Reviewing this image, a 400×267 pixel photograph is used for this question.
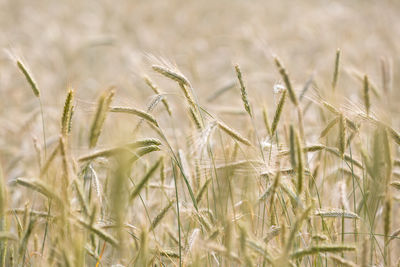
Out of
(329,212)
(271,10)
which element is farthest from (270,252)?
(271,10)

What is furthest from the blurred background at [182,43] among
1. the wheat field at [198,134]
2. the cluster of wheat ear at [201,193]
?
the cluster of wheat ear at [201,193]

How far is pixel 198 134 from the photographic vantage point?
1652 mm

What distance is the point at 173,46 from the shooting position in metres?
Answer: 7.91

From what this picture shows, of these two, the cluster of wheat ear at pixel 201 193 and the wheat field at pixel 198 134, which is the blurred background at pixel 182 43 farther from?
the cluster of wheat ear at pixel 201 193

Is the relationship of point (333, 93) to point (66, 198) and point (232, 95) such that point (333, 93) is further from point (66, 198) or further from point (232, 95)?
point (232, 95)

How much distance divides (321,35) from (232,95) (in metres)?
2.47

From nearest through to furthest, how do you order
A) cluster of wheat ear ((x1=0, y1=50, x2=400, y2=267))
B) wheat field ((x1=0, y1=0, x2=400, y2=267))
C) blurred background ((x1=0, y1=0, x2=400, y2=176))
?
cluster of wheat ear ((x1=0, y1=50, x2=400, y2=267))
wheat field ((x1=0, y1=0, x2=400, y2=267))
blurred background ((x1=0, y1=0, x2=400, y2=176))

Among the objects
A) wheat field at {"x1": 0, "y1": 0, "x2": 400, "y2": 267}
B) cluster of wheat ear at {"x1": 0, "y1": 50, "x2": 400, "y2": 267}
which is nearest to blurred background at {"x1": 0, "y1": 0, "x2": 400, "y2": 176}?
wheat field at {"x1": 0, "y1": 0, "x2": 400, "y2": 267}

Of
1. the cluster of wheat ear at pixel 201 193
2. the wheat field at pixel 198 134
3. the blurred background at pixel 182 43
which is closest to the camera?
the cluster of wheat ear at pixel 201 193

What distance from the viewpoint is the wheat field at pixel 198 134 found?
1.39 m

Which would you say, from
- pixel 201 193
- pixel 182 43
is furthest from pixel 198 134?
pixel 182 43

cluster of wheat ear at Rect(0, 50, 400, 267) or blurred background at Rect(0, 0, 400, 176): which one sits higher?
blurred background at Rect(0, 0, 400, 176)

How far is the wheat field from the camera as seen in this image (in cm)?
139

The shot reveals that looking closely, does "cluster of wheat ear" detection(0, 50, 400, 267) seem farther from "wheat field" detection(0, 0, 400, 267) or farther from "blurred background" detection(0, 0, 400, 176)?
"blurred background" detection(0, 0, 400, 176)
